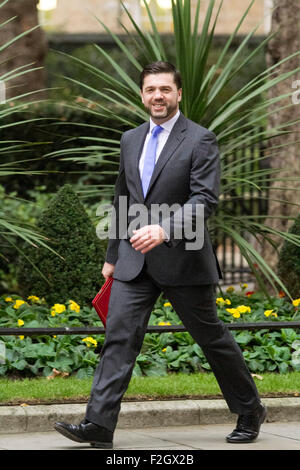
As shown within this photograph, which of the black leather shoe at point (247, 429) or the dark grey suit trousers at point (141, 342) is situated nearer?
the dark grey suit trousers at point (141, 342)

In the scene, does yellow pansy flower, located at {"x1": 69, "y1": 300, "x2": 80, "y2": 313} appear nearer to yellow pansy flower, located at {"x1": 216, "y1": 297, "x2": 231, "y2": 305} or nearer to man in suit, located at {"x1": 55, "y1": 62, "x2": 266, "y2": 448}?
yellow pansy flower, located at {"x1": 216, "y1": 297, "x2": 231, "y2": 305}

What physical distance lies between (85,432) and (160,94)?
1.72m

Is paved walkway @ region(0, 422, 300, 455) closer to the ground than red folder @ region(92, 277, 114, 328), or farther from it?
closer to the ground

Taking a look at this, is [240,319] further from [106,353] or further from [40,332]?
[106,353]

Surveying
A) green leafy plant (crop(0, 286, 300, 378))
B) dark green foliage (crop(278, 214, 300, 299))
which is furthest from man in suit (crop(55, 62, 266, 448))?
dark green foliage (crop(278, 214, 300, 299))

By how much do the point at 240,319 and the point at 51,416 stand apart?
2.44m

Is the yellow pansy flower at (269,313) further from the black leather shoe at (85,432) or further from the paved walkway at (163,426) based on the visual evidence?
the black leather shoe at (85,432)

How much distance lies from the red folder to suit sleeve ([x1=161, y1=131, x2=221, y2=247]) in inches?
22.7

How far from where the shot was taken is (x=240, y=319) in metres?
7.36

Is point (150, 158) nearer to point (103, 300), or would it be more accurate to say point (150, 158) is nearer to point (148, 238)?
point (148, 238)

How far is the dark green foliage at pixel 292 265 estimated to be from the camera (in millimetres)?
8094

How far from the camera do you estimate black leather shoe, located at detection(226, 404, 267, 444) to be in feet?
16.4

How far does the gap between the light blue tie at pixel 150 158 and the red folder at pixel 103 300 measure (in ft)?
1.80

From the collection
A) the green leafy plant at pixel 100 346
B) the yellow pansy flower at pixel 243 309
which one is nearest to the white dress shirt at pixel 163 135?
the green leafy plant at pixel 100 346
